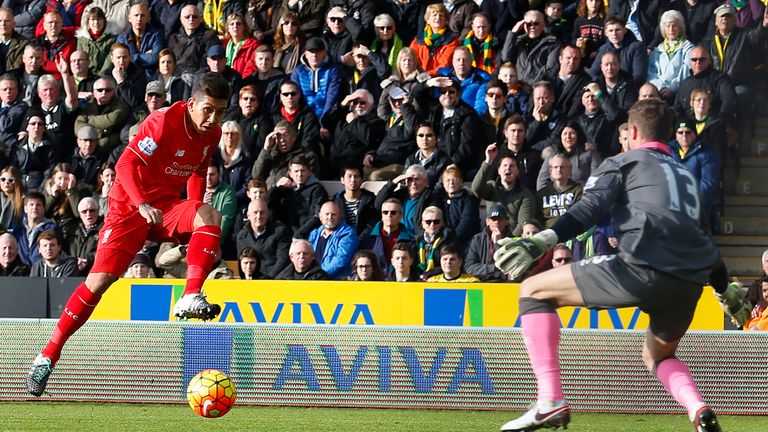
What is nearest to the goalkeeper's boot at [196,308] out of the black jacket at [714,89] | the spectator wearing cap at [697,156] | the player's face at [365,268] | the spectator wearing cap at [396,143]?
the player's face at [365,268]

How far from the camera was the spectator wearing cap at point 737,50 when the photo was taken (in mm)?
13750

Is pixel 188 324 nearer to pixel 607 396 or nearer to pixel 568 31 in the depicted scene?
pixel 607 396

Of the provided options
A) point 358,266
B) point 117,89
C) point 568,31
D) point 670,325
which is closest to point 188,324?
point 358,266

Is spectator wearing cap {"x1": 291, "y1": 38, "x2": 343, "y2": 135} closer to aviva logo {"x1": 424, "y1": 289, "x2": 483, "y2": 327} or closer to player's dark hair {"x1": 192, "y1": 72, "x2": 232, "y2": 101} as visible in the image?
aviva logo {"x1": 424, "y1": 289, "x2": 483, "y2": 327}

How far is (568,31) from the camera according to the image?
14922 mm

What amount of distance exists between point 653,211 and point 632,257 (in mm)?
272

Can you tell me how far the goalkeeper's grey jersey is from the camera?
6547 millimetres

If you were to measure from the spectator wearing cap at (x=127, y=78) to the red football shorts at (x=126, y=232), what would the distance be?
19.7ft

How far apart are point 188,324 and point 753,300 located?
512 cm

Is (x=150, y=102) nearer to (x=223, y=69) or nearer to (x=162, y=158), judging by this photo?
(x=223, y=69)

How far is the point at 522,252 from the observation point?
6496mm

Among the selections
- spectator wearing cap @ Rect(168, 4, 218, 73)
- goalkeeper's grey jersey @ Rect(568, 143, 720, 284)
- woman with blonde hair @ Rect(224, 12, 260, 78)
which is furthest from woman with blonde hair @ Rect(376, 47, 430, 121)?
goalkeeper's grey jersey @ Rect(568, 143, 720, 284)

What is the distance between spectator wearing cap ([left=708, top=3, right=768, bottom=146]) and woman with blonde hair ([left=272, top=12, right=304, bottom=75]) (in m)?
4.96

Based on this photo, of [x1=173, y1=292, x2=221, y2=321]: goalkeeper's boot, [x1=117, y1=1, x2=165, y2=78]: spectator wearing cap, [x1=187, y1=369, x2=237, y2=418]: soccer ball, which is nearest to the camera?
[x1=187, y1=369, x2=237, y2=418]: soccer ball
